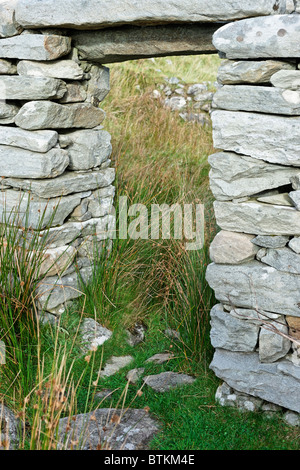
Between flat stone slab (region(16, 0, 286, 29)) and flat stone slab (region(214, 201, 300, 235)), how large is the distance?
0.98 metres

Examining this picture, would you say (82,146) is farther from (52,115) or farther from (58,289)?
(58,289)

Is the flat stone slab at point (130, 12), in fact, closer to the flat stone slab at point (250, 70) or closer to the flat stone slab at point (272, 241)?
the flat stone slab at point (250, 70)

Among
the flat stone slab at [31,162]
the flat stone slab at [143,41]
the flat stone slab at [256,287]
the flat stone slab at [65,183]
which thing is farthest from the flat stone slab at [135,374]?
the flat stone slab at [143,41]

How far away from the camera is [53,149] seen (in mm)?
3336

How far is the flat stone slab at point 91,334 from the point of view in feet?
10.9

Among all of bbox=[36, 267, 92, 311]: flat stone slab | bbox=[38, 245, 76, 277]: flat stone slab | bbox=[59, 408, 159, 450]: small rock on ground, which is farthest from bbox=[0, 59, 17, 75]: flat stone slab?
bbox=[59, 408, 159, 450]: small rock on ground

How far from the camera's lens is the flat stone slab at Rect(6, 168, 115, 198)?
3330 mm

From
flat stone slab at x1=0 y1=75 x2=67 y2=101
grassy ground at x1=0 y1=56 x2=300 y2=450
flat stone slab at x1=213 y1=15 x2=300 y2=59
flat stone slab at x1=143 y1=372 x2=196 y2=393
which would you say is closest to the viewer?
flat stone slab at x1=213 y1=15 x2=300 y2=59

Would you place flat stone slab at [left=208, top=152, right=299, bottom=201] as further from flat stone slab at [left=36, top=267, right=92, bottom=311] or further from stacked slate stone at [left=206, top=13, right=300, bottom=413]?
flat stone slab at [left=36, top=267, right=92, bottom=311]

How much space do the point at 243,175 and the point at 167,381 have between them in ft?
4.49

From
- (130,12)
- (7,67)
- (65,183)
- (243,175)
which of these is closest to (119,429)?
(243,175)

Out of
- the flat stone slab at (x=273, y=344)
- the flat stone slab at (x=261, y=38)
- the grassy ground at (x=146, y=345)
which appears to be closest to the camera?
the flat stone slab at (x=261, y=38)

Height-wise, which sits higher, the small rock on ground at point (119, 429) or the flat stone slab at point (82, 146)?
the flat stone slab at point (82, 146)
